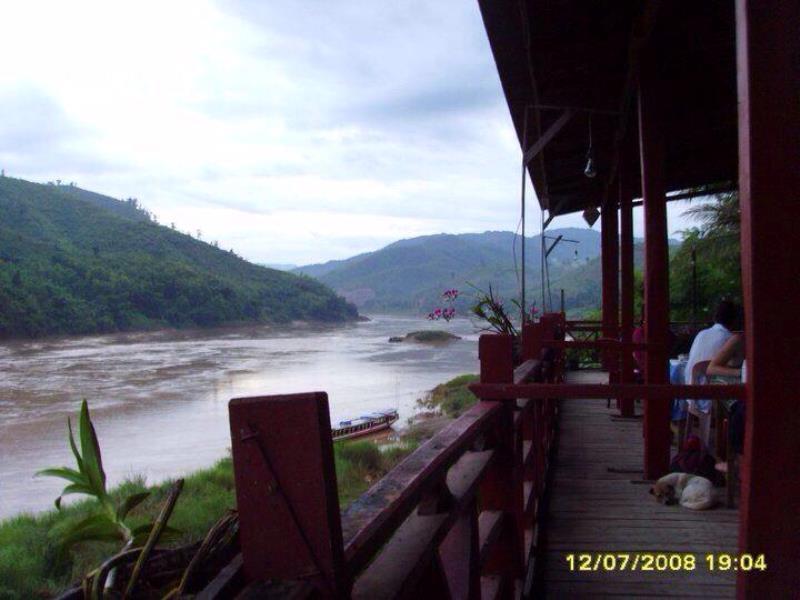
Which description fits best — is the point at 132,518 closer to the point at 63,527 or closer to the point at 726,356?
the point at 63,527

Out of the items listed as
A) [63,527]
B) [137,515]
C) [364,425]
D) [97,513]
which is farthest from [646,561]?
[364,425]

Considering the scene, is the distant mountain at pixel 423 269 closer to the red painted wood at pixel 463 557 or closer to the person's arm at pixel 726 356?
the person's arm at pixel 726 356

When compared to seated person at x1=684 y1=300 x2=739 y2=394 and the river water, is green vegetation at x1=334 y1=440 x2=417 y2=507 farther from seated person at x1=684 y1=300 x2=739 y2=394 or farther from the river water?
seated person at x1=684 y1=300 x2=739 y2=394

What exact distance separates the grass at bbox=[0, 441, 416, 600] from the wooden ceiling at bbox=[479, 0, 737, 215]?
12.0 ft

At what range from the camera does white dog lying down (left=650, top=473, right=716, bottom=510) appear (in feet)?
10.6

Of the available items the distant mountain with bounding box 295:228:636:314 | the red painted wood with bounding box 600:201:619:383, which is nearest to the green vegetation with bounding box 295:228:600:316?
the distant mountain with bounding box 295:228:636:314

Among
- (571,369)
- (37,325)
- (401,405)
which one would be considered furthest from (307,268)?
(571,369)

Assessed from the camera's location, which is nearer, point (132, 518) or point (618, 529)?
point (618, 529)

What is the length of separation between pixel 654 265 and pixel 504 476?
6.91 feet

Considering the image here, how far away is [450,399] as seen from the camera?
63.9 ft

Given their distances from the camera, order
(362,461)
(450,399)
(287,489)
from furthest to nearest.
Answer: (450,399) → (362,461) → (287,489)

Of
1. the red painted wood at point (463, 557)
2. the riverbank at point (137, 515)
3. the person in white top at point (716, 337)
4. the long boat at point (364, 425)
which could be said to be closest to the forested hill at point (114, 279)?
the long boat at point (364, 425)

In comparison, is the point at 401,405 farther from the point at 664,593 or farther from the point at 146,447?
the point at 664,593

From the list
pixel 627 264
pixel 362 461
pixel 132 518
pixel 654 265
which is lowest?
pixel 362 461
